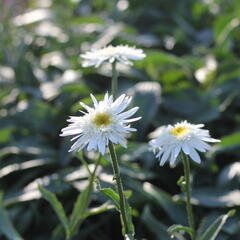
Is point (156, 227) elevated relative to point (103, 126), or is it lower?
elevated

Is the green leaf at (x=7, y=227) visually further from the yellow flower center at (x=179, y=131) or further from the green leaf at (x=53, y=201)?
the yellow flower center at (x=179, y=131)

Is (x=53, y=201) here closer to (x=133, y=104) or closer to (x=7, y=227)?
(x=7, y=227)

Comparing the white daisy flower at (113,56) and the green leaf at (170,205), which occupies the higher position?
the white daisy flower at (113,56)

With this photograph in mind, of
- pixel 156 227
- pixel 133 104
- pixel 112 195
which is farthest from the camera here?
pixel 133 104

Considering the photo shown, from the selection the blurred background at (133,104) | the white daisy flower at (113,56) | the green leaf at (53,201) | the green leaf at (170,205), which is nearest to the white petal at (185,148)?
the white daisy flower at (113,56)

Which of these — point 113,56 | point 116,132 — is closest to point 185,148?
point 116,132

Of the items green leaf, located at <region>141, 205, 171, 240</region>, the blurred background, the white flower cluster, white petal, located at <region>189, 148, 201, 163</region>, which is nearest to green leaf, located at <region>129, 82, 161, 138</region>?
the blurred background

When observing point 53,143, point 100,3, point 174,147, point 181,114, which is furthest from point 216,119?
point 100,3
